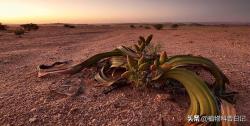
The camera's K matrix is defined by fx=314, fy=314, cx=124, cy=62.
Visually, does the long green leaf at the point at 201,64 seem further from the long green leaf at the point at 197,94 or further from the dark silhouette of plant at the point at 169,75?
the long green leaf at the point at 197,94

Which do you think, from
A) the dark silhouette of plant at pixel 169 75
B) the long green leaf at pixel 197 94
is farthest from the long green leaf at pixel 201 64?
the long green leaf at pixel 197 94

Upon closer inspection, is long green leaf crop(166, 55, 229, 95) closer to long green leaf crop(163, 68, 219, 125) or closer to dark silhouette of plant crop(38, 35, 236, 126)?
dark silhouette of plant crop(38, 35, 236, 126)

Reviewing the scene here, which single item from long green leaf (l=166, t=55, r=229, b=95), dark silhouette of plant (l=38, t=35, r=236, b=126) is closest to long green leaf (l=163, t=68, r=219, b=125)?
dark silhouette of plant (l=38, t=35, r=236, b=126)

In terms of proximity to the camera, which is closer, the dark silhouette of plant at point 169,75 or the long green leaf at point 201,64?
the dark silhouette of plant at point 169,75

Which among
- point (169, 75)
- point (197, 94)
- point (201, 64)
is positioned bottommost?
point (197, 94)

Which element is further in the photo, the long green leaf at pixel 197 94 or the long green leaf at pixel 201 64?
the long green leaf at pixel 201 64

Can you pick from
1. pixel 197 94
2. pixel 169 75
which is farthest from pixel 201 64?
pixel 197 94

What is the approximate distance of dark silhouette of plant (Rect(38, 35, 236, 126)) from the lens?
2846 mm

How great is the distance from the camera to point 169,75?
3340 millimetres

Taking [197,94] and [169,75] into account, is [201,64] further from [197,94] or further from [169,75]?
[197,94]

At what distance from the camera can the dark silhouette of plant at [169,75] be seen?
9.34 feet

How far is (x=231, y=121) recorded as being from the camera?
8.46 feet

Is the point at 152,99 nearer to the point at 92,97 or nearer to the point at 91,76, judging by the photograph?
the point at 92,97

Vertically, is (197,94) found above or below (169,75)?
below
